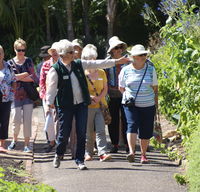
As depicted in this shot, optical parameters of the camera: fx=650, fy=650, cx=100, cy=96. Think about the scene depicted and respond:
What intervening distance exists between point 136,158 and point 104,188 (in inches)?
85.0

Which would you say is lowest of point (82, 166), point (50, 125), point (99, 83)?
point (82, 166)

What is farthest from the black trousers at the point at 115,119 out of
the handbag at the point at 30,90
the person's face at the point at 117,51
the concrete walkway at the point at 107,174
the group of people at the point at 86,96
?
the handbag at the point at 30,90

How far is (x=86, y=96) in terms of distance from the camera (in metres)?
8.34

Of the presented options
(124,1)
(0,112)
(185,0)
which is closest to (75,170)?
(0,112)

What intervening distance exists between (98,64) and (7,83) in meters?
2.16

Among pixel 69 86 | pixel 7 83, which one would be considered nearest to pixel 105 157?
pixel 69 86

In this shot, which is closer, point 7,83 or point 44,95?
point 7,83

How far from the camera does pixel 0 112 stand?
998 cm

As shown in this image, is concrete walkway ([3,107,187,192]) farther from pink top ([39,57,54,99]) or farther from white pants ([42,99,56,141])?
pink top ([39,57,54,99])

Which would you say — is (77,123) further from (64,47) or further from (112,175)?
(64,47)

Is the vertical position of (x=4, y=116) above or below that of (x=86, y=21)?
below

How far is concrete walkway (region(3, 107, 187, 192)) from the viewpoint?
733 cm

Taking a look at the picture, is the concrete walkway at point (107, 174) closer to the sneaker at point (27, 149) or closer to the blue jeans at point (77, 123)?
the sneaker at point (27, 149)

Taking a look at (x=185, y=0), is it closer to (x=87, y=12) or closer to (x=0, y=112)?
(x=0, y=112)
